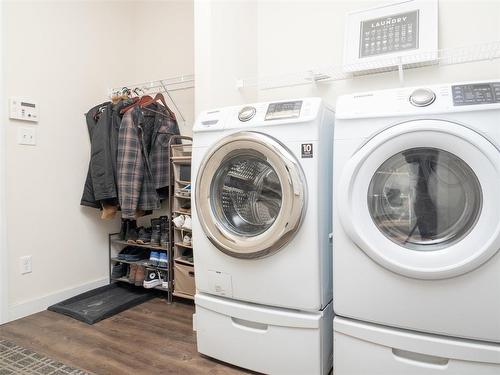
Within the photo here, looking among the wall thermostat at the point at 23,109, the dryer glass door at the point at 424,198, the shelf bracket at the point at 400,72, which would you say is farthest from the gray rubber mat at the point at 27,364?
the shelf bracket at the point at 400,72

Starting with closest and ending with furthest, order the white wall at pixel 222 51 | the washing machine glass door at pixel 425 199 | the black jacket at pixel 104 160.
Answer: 1. the washing machine glass door at pixel 425 199
2. the white wall at pixel 222 51
3. the black jacket at pixel 104 160

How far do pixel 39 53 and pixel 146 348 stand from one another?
5.96 ft

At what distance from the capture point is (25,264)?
1.88m

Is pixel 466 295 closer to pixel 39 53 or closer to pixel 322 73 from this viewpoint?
pixel 322 73

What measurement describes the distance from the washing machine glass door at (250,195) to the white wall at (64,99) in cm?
120

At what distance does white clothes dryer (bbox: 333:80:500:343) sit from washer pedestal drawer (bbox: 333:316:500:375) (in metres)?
0.03

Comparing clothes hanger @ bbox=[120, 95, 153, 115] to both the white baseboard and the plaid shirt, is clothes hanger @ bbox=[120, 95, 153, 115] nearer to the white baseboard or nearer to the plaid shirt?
the plaid shirt

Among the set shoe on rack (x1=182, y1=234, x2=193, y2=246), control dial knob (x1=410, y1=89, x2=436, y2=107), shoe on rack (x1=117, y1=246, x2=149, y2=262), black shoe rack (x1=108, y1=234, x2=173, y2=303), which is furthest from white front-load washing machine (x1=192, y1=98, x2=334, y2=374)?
shoe on rack (x1=117, y1=246, x2=149, y2=262)

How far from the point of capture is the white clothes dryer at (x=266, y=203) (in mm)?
1178

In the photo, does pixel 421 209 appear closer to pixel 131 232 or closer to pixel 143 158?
pixel 143 158

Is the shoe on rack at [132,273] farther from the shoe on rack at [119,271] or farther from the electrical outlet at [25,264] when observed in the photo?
the electrical outlet at [25,264]

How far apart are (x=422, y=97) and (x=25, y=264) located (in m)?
2.19

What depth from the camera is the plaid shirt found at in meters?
1.98

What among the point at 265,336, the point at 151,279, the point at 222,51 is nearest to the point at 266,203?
the point at 265,336
